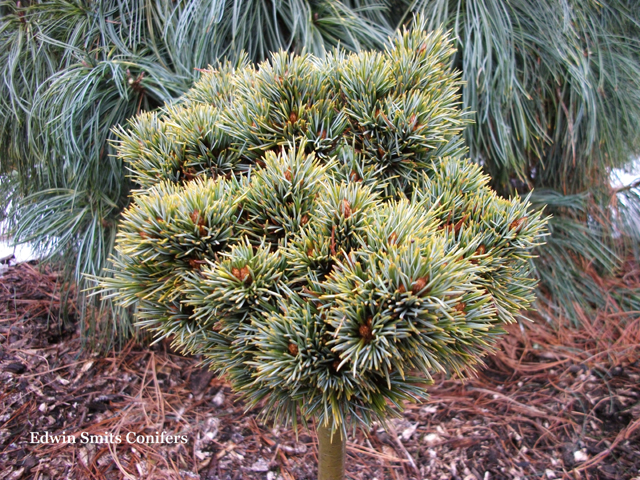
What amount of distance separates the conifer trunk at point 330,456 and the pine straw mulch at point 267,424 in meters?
0.30

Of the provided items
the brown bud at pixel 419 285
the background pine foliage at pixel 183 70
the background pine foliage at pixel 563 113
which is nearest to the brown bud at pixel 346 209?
the brown bud at pixel 419 285

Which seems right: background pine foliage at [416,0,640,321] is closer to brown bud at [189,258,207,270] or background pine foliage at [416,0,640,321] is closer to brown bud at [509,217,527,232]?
brown bud at [509,217,527,232]

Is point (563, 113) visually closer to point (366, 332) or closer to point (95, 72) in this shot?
point (366, 332)

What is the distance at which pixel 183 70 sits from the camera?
1296 mm

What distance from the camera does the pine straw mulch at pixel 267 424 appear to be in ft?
3.66

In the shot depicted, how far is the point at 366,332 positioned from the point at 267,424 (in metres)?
0.92

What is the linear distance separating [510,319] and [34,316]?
152 cm

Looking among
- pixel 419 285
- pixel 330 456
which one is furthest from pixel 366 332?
pixel 330 456

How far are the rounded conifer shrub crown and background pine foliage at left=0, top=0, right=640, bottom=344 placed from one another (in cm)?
49

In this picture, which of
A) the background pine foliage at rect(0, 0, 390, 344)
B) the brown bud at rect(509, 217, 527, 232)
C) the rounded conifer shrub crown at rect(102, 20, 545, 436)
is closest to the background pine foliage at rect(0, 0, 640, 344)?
the background pine foliage at rect(0, 0, 390, 344)

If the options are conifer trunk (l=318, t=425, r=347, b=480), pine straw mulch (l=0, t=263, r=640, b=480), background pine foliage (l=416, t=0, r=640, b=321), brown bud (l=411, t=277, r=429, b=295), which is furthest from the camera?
background pine foliage (l=416, t=0, r=640, b=321)

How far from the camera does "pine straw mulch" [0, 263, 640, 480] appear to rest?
1116mm

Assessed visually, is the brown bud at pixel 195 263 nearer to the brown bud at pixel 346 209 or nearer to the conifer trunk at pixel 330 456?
the brown bud at pixel 346 209

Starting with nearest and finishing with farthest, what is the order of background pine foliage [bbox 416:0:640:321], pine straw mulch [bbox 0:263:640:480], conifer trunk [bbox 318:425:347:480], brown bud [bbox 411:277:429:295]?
brown bud [bbox 411:277:429:295] → conifer trunk [bbox 318:425:347:480] → pine straw mulch [bbox 0:263:640:480] → background pine foliage [bbox 416:0:640:321]
